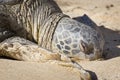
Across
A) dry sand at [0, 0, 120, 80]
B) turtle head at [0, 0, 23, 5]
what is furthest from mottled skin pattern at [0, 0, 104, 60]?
dry sand at [0, 0, 120, 80]

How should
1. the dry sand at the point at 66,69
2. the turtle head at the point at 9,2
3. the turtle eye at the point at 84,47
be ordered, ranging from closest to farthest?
the dry sand at the point at 66,69 < the turtle eye at the point at 84,47 < the turtle head at the point at 9,2

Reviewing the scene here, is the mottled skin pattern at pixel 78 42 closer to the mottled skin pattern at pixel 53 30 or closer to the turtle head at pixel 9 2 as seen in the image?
the mottled skin pattern at pixel 53 30

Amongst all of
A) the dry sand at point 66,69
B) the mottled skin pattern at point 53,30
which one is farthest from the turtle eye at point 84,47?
the dry sand at point 66,69

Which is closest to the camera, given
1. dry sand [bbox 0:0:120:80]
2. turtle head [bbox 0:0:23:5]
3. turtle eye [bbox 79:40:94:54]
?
dry sand [bbox 0:0:120:80]

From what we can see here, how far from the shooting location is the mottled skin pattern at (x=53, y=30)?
397 centimetres

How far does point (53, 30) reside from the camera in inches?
163

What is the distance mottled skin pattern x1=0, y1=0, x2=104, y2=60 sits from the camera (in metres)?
3.97

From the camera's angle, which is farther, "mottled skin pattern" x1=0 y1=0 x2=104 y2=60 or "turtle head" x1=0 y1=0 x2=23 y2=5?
"turtle head" x1=0 y1=0 x2=23 y2=5

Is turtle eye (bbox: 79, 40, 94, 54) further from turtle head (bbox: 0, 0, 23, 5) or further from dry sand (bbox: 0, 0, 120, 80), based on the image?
turtle head (bbox: 0, 0, 23, 5)

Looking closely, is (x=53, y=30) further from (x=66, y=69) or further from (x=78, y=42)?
(x=66, y=69)

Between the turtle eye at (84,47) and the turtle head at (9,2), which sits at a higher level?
the turtle head at (9,2)

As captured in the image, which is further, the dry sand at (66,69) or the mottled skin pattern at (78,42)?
the mottled skin pattern at (78,42)

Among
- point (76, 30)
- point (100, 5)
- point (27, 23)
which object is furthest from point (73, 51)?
point (100, 5)

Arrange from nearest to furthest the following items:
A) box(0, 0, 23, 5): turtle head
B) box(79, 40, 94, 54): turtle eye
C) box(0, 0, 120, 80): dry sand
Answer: box(0, 0, 120, 80): dry sand → box(79, 40, 94, 54): turtle eye → box(0, 0, 23, 5): turtle head
